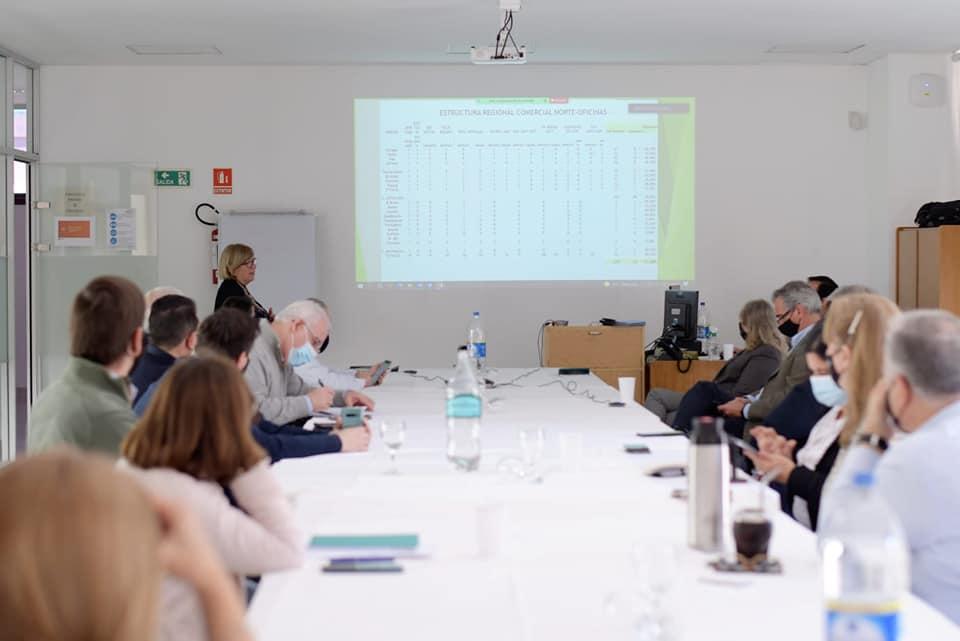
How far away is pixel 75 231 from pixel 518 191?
3.46m

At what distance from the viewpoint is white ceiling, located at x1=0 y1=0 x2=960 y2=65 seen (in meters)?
7.22

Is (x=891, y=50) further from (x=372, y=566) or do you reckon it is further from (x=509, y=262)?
(x=372, y=566)

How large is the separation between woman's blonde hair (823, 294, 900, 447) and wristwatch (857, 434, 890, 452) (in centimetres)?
54

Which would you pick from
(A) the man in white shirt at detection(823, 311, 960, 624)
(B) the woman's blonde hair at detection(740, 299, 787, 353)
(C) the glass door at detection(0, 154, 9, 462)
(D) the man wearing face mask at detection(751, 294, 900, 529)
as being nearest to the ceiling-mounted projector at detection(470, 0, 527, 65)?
(B) the woman's blonde hair at detection(740, 299, 787, 353)

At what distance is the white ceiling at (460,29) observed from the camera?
722cm

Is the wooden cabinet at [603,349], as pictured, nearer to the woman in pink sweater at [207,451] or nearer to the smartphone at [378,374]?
the smartphone at [378,374]

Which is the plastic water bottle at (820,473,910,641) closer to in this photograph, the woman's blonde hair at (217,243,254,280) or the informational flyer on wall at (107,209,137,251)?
the woman's blonde hair at (217,243,254,280)

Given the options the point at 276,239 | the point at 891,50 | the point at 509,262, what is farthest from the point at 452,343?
the point at 891,50

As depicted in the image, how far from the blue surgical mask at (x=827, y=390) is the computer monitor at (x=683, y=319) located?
4.41 metres

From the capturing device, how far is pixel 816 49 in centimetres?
860

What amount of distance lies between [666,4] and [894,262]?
3.13 m

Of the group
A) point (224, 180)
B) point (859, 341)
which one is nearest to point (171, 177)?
point (224, 180)

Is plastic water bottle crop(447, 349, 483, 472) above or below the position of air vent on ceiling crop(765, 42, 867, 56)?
below

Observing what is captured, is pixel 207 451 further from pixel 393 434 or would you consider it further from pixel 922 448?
pixel 922 448
